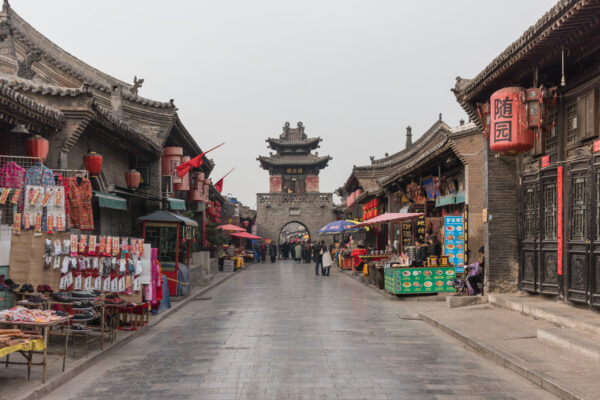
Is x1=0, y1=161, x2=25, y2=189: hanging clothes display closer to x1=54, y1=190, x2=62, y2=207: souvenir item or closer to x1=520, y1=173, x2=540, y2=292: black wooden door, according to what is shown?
x1=54, y1=190, x2=62, y2=207: souvenir item

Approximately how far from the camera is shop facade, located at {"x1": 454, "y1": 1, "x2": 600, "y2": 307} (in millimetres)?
8945

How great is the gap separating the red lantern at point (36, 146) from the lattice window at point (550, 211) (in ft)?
29.4

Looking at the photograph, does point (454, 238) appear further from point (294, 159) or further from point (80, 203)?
point (294, 159)

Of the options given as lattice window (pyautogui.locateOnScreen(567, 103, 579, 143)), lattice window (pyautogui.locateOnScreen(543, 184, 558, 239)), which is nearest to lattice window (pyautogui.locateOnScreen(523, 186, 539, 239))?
lattice window (pyautogui.locateOnScreen(543, 184, 558, 239))

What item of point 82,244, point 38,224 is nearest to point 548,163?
point 82,244

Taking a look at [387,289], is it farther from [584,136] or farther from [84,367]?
[84,367]

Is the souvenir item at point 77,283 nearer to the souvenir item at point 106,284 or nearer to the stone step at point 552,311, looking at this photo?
the souvenir item at point 106,284

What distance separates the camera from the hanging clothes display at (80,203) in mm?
9797

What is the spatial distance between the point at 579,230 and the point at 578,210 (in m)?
0.33

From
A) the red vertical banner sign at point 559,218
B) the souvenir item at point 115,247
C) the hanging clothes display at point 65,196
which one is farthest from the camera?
the red vertical banner sign at point 559,218

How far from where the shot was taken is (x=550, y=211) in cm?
1067

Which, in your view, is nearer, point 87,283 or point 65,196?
point 87,283

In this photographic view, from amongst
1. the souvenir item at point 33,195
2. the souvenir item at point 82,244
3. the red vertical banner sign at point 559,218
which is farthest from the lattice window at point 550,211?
the souvenir item at point 33,195

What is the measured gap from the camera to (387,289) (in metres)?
16.0
